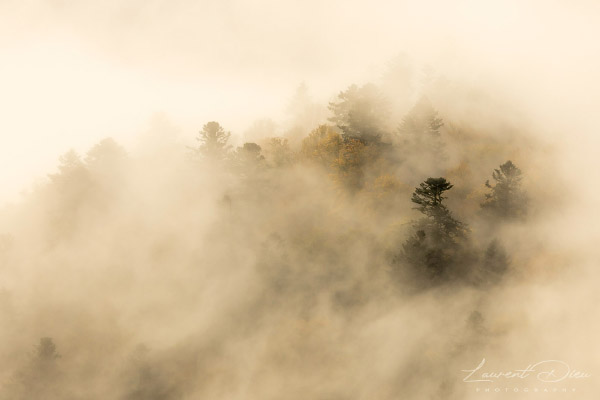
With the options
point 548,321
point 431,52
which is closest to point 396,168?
point 548,321

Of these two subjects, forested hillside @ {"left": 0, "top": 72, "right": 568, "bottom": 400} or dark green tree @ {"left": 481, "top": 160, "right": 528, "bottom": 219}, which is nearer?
forested hillside @ {"left": 0, "top": 72, "right": 568, "bottom": 400}

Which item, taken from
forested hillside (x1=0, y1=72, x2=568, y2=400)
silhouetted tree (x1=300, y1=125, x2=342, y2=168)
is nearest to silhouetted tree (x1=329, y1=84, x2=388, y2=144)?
forested hillside (x1=0, y1=72, x2=568, y2=400)

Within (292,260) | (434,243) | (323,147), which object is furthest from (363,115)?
(434,243)

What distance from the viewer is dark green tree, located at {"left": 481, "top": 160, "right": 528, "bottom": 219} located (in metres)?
40.7

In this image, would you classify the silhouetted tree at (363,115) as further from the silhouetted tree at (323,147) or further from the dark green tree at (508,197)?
the dark green tree at (508,197)

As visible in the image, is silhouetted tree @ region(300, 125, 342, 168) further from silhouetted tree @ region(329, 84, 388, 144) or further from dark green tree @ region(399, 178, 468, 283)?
dark green tree @ region(399, 178, 468, 283)

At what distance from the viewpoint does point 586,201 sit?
4709 centimetres

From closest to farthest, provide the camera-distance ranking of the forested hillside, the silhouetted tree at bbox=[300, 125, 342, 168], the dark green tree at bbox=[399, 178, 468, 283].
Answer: the dark green tree at bbox=[399, 178, 468, 283] < the forested hillside < the silhouetted tree at bbox=[300, 125, 342, 168]

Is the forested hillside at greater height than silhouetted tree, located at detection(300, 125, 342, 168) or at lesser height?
lesser

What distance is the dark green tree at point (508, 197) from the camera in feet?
133

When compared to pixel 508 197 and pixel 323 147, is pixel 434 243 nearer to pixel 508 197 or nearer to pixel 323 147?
pixel 508 197

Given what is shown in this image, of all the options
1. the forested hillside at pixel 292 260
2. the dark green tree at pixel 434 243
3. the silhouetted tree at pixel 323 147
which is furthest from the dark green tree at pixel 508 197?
the silhouetted tree at pixel 323 147

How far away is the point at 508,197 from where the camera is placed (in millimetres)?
41469

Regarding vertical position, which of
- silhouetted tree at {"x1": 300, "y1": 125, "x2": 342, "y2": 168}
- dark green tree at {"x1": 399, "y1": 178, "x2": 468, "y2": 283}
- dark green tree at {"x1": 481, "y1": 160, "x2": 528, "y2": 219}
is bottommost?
dark green tree at {"x1": 399, "y1": 178, "x2": 468, "y2": 283}
